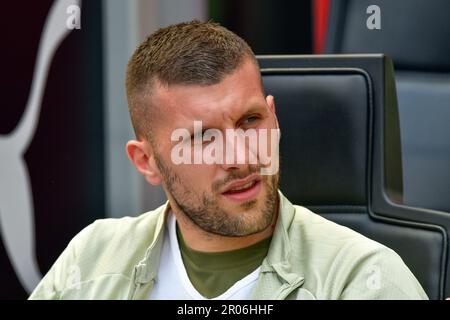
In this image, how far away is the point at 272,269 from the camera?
3.83 feet

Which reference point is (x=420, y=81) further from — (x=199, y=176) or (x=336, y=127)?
(x=199, y=176)

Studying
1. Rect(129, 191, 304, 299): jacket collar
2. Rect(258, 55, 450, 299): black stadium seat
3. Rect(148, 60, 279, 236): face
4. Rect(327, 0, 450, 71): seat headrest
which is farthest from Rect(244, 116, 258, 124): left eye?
Rect(327, 0, 450, 71): seat headrest

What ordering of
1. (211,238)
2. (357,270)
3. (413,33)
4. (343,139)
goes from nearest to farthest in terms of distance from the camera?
1. (357,270)
2. (211,238)
3. (343,139)
4. (413,33)

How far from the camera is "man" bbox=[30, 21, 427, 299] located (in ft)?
3.76

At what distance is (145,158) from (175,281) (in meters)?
0.20

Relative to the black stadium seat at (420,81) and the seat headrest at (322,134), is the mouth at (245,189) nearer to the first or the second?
the seat headrest at (322,134)

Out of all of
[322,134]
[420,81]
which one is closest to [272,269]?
[322,134]

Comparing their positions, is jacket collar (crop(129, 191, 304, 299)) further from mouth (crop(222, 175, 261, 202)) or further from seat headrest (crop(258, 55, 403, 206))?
seat headrest (crop(258, 55, 403, 206))

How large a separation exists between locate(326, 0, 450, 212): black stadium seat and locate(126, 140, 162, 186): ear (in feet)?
2.19

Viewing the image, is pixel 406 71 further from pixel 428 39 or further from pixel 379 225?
pixel 379 225

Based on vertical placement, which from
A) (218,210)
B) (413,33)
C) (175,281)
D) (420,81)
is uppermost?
(413,33)

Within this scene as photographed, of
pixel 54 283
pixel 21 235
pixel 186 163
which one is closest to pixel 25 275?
pixel 21 235

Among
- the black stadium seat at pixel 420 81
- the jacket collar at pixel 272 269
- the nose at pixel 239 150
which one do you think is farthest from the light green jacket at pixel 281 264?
the black stadium seat at pixel 420 81
